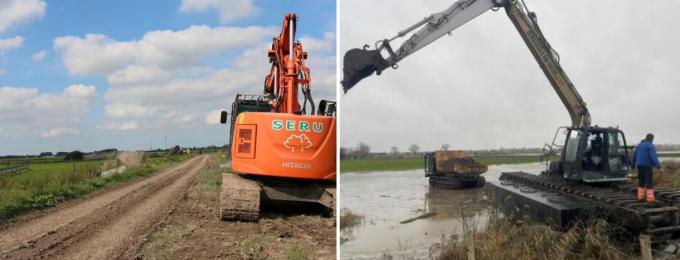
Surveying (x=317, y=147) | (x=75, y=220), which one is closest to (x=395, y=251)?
(x=317, y=147)

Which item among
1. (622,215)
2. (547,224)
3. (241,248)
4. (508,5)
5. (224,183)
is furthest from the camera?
(508,5)

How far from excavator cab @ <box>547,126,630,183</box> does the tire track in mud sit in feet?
21.3

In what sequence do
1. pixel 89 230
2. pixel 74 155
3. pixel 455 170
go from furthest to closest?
1. pixel 74 155
2. pixel 455 170
3. pixel 89 230

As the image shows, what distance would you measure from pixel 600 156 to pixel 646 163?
1.82m

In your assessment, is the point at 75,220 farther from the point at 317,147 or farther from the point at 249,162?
the point at 317,147

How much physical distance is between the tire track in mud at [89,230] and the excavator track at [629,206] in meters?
5.61

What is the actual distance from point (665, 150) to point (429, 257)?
9.64 feet

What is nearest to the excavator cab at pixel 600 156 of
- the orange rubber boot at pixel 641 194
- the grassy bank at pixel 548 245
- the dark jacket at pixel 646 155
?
the orange rubber boot at pixel 641 194

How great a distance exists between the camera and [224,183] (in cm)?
757

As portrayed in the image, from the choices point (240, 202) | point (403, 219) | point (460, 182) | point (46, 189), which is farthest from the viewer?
point (460, 182)

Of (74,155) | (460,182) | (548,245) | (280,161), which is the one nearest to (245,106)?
(280,161)

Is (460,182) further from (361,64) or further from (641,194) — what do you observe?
(361,64)

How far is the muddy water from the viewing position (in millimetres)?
7246

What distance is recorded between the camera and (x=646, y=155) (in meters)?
6.50
